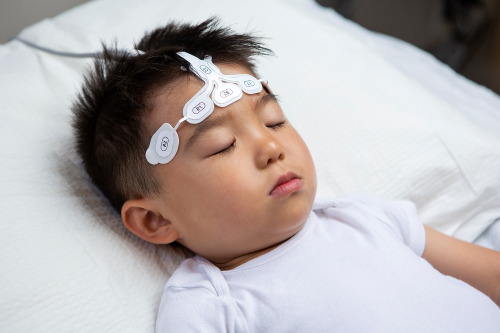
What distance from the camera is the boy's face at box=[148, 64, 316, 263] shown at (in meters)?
0.74

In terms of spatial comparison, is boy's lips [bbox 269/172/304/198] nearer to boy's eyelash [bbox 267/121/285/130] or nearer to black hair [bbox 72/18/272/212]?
boy's eyelash [bbox 267/121/285/130]

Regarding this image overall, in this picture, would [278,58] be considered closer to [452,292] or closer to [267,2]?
[267,2]

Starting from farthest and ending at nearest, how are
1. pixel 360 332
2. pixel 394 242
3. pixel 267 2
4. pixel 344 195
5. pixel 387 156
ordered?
pixel 267 2 < pixel 387 156 < pixel 344 195 < pixel 394 242 < pixel 360 332

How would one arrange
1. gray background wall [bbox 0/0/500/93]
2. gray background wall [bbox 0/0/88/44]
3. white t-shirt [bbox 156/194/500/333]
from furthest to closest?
1. gray background wall [bbox 0/0/500/93]
2. gray background wall [bbox 0/0/88/44]
3. white t-shirt [bbox 156/194/500/333]

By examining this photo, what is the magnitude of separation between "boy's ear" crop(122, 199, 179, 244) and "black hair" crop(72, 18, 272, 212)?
4 centimetres

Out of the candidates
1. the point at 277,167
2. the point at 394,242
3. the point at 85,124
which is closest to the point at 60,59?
the point at 85,124

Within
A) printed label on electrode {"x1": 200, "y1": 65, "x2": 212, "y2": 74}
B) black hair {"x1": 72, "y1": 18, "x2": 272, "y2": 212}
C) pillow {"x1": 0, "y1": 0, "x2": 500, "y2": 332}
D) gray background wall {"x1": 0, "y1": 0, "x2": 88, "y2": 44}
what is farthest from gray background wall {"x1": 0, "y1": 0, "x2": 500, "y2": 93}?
printed label on electrode {"x1": 200, "y1": 65, "x2": 212, "y2": 74}

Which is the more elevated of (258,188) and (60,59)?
(258,188)

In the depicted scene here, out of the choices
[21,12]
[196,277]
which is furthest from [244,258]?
[21,12]

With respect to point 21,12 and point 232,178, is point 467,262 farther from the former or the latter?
point 21,12

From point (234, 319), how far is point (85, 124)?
1.85 feet

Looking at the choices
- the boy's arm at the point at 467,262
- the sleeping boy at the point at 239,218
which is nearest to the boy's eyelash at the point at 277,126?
the sleeping boy at the point at 239,218

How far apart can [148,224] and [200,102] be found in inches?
11.7

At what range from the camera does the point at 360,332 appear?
2.36ft
